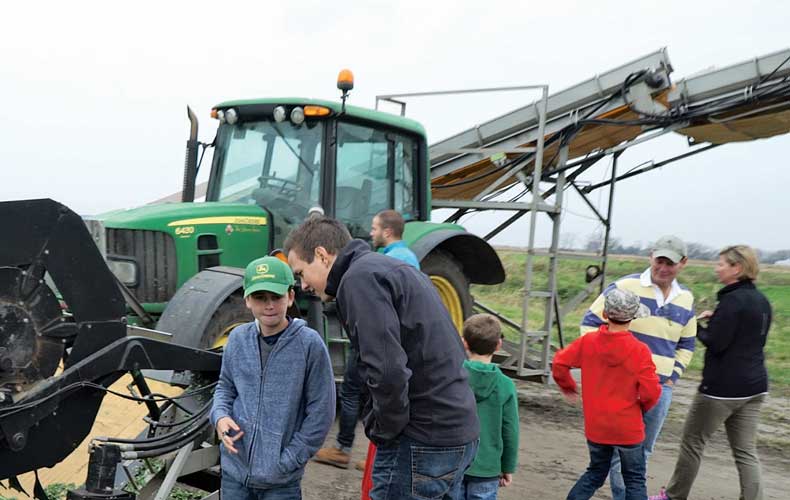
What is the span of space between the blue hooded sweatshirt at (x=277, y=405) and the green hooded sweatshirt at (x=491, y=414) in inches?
33.9

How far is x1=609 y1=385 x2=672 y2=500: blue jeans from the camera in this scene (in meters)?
4.05

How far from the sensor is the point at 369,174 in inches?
236

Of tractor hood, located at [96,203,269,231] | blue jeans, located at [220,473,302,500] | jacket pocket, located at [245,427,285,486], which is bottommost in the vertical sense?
blue jeans, located at [220,473,302,500]

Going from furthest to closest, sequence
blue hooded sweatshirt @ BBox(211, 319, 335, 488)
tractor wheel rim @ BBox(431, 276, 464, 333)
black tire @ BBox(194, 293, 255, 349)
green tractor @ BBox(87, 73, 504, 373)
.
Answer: tractor wheel rim @ BBox(431, 276, 464, 333) < green tractor @ BBox(87, 73, 504, 373) < black tire @ BBox(194, 293, 255, 349) < blue hooded sweatshirt @ BBox(211, 319, 335, 488)

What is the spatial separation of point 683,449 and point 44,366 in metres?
3.46

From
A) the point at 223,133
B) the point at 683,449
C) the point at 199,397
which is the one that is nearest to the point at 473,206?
the point at 223,133

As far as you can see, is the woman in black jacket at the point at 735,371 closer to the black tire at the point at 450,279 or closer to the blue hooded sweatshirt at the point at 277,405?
the black tire at the point at 450,279

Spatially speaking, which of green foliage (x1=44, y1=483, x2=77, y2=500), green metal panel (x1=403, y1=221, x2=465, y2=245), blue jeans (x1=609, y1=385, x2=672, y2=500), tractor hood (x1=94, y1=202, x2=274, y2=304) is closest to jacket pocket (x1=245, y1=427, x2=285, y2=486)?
green foliage (x1=44, y1=483, x2=77, y2=500)

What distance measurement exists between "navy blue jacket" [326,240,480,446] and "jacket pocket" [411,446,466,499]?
37 millimetres

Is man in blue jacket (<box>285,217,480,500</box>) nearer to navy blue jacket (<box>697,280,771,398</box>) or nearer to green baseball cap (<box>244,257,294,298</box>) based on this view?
green baseball cap (<box>244,257,294,298</box>)

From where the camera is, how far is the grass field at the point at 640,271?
10641 mm

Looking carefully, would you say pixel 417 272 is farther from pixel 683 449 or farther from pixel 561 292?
pixel 561 292

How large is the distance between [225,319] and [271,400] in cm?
204

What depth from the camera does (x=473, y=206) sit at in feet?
23.8
